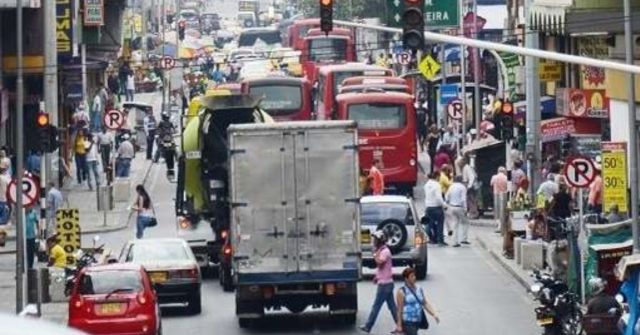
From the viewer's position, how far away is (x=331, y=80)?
68.1m

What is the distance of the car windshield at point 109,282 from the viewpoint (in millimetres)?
29359

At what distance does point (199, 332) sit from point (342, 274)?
2466mm

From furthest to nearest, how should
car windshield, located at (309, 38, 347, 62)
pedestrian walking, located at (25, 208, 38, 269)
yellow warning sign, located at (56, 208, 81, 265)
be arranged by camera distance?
car windshield, located at (309, 38, 347, 62), pedestrian walking, located at (25, 208, 38, 269), yellow warning sign, located at (56, 208, 81, 265)

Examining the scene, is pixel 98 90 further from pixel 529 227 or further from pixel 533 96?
pixel 529 227

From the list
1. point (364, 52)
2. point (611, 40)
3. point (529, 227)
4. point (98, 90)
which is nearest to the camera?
point (529, 227)

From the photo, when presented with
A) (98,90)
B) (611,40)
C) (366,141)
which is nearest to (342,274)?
(611,40)

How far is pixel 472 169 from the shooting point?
5253 centimetres

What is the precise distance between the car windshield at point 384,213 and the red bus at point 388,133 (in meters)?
19.1

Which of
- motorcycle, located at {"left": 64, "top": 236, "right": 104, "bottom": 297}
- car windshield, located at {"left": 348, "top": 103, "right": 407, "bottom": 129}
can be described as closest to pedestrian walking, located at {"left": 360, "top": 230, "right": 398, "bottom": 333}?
motorcycle, located at {"left": 64, "top": 236, "right": 104, "bottom": 297}

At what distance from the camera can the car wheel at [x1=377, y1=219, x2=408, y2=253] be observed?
37219mm

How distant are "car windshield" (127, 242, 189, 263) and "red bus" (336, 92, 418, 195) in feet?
76.2

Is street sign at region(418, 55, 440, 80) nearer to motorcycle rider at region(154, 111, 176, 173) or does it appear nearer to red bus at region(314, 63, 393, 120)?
red bus at region(314, 63, 393, 120)

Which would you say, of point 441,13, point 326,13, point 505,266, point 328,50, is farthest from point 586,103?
point 328,50

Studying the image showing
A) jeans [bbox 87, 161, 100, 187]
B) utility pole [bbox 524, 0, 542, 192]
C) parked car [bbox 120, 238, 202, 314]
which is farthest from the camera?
jeans [bbox 87, 161, 100, 187]
